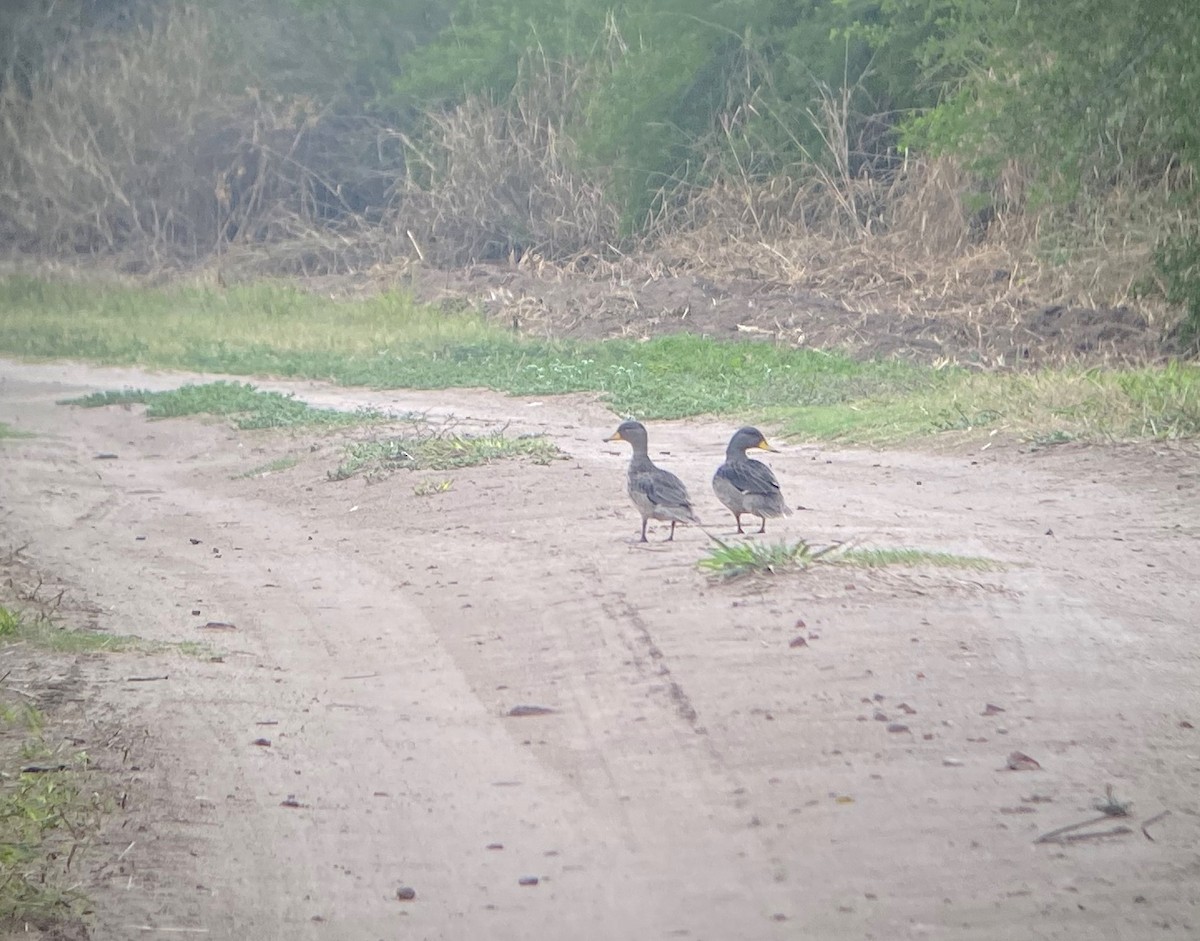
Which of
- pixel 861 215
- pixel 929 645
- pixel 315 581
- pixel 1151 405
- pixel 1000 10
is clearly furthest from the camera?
pixel 861 215

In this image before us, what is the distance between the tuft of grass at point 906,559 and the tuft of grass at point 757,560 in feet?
0.36

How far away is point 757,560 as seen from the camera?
22.1 ft

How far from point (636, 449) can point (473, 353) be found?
8.75 meters

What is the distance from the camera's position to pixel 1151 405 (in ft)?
34.8

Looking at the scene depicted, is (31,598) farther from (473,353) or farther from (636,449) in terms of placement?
(473,353)

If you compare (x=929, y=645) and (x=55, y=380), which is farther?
(x=55, y=380)

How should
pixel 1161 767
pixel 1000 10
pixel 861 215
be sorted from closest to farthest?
pixel 1161 767, pixel 1000 10, pixel 861 215

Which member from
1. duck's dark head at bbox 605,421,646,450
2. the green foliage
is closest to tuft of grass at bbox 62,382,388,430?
duck's dark head at bbox 605,421,646,450

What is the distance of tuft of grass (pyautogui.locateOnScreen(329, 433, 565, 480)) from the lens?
34.0 feet

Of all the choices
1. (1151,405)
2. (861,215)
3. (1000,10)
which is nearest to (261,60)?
(861,215)

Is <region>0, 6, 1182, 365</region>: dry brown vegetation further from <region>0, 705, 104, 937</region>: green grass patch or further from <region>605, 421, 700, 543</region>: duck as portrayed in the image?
<region>0, 705, 104, 937</region>: green grass patch

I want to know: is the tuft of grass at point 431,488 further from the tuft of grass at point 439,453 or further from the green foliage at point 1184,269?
the green foliage at point 1184,269

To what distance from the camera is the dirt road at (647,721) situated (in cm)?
413

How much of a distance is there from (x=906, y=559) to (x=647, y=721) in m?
2.03
